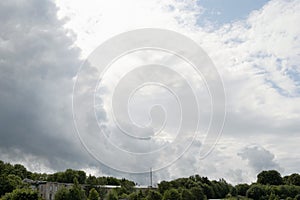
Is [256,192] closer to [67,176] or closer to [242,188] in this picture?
[242,188]

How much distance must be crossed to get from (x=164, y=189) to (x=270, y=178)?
5223 cm

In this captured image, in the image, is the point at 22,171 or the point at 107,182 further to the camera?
the point at 22,171

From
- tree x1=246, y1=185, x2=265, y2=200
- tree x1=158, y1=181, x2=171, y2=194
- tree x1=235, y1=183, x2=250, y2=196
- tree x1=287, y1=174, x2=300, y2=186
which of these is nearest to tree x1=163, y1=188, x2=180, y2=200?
tree x1=158, y1=181, x2=171, y2=194

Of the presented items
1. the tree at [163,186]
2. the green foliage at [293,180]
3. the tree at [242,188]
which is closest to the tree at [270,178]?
the green foliage at [293,180]

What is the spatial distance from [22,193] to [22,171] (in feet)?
359

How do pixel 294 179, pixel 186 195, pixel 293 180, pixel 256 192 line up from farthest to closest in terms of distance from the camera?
pixel 293 180 < pixel 294 179 < pixel 256 192 < pixel 186 195

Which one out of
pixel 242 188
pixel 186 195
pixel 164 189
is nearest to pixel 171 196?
pixel 186 195

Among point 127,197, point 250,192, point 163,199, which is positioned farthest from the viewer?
point 250,192

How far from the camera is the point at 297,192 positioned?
106m

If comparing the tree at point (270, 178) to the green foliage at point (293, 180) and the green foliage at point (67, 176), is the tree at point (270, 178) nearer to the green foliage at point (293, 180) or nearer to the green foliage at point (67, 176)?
the green foliage at point (293, 180)

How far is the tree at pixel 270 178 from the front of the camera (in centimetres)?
12425

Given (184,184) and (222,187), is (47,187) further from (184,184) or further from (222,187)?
(222,187)

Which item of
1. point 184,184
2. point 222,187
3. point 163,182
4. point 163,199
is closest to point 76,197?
point 163,199

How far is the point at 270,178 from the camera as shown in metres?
125
